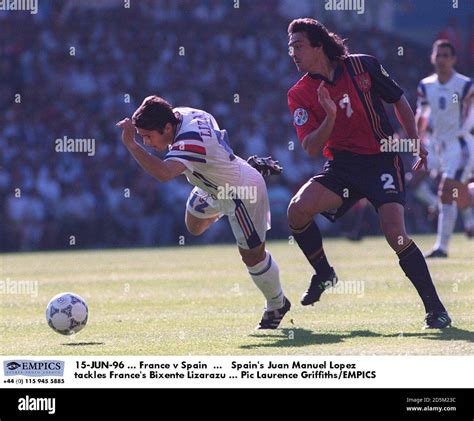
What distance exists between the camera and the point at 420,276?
30.6 ft

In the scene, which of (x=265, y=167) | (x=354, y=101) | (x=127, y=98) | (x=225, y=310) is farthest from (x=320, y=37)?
(x=127, y=98)

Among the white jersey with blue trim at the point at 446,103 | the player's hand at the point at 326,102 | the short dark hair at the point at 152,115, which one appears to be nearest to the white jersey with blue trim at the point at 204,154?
the short dark hair at the point at 152,115

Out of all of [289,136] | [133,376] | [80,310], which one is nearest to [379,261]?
[80,310]

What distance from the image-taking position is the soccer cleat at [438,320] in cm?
930

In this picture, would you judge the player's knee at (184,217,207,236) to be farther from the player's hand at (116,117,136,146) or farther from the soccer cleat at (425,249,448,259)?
the soccer cleat at (425,249,448,259)

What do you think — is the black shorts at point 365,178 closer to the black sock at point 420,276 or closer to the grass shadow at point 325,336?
the black sock at point 420,276

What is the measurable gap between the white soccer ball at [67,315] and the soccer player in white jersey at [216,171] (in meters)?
1.39

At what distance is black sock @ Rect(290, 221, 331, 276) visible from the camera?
33.7ft

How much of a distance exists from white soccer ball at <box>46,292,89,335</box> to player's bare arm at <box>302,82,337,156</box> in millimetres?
2302

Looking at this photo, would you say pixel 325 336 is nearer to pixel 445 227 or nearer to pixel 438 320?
pixel 438 320

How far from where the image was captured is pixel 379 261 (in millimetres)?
16969
